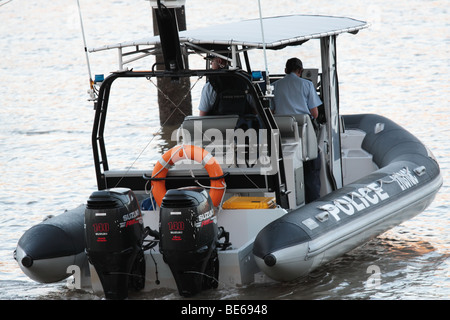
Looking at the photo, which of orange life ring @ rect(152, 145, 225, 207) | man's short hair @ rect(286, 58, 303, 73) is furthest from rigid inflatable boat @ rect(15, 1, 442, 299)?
man's short hair @ rect(286, 58, 303, 73)

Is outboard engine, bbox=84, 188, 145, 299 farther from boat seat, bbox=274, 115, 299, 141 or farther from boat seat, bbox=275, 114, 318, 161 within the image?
boat seat, bbox=275, 114, 318, 161

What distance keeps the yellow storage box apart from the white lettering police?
13.2 inches

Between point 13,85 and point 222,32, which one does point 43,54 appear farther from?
point 222,32

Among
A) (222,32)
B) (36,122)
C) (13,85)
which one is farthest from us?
(13,85)

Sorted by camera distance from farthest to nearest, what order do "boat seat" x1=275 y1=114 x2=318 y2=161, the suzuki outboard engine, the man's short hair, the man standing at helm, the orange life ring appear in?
the man's short hair < the man standing at helm < "boat seat" x1=275 y1=114 x2=318 y2=161 < the orange life ring < the suzuki outboard engine

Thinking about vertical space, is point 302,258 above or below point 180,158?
below

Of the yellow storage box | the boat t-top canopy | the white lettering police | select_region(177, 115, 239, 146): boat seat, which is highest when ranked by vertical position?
the boat t-top canopy

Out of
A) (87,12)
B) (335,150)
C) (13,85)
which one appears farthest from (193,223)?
(87,12)

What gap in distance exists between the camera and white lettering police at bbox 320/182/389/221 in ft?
19.1

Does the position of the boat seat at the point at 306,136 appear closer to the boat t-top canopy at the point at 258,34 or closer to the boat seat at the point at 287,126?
the boat seat at the point at 287,126

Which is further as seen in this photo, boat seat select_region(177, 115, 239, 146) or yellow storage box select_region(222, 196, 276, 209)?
boat seat select_region(177, 115, 239, 146)

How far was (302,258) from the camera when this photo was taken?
17.7 feet

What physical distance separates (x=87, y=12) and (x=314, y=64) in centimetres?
1533

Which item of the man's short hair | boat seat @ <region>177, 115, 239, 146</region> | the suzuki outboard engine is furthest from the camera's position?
the man's short hair
